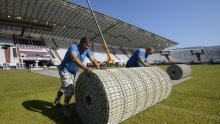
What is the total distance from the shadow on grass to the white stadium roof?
133 ft

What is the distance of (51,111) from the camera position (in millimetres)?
6254

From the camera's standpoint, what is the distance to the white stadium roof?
4656 centimetres

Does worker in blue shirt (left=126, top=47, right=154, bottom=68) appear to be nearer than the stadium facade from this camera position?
Yes

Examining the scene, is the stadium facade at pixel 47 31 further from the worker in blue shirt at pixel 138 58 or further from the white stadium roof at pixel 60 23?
the worker in blue shirt at pixel 138 58

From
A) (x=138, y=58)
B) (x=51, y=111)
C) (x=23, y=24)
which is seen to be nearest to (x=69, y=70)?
(x=51, y=111)

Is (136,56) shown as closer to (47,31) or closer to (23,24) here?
(23,24)

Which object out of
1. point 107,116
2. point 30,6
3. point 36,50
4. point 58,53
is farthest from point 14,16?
point 107,116

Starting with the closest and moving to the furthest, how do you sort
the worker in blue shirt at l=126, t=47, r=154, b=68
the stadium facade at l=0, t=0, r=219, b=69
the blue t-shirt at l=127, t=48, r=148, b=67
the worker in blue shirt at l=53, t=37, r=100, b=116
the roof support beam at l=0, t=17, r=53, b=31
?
the worker in blue shirt at l=53, t=37, r=100, b=116
the worker in blue shirt at l=126, t=47, r=154, b=68
the blue t-shirt at l=127, t=48, r=148, b=67
the stadium facade at l=0, t=0, r=219, b=69
the roof support beam at l=0, t=17, r=53, b=31

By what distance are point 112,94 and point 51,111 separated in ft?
8.44

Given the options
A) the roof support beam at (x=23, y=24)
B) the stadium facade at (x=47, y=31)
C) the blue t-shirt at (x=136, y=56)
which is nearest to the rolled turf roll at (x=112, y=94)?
the blue t-shirt at (x=136, y=56)

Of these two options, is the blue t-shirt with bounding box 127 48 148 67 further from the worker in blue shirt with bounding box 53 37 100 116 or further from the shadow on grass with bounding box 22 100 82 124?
the shadow on grass with bounding box 22 100 82 124

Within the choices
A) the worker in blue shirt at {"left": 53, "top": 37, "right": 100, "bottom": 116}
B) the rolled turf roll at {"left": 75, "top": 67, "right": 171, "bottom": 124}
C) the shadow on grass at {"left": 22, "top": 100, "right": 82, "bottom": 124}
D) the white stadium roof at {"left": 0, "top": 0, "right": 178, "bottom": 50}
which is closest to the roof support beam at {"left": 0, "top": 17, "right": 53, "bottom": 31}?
the white stadium roof at {"left": 0, "top": 0, "right": 178, "bottom": 50}

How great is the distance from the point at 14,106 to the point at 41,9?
147ft

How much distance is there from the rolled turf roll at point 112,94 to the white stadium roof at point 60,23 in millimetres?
42127
